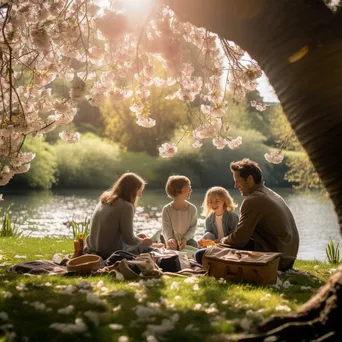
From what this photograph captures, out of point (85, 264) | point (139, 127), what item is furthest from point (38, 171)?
point (85, 264)

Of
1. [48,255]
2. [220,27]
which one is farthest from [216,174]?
[220,27]

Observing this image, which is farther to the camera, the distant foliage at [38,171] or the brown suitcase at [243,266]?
the distant foliage at [38,171]

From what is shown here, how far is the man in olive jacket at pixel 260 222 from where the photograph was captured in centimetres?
564

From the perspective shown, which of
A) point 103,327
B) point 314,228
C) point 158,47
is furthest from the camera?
point 314,228

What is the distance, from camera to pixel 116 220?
6.13m

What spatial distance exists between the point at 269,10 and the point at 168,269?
3122mm

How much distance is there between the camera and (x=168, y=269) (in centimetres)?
578

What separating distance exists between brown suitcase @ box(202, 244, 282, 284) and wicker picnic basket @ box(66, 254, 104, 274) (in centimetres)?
110

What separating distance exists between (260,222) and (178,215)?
187cm

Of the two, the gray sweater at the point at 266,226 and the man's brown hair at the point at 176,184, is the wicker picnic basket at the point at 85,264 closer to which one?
the gray sweater at the point at 266,226

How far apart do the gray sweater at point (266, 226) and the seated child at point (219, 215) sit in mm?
1303

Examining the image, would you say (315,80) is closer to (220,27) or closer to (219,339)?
(220,27)

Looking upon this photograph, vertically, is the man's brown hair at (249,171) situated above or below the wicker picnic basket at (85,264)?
above

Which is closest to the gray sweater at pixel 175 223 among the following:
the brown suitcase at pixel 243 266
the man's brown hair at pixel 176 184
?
the man's brown hair at pixel 176 184
